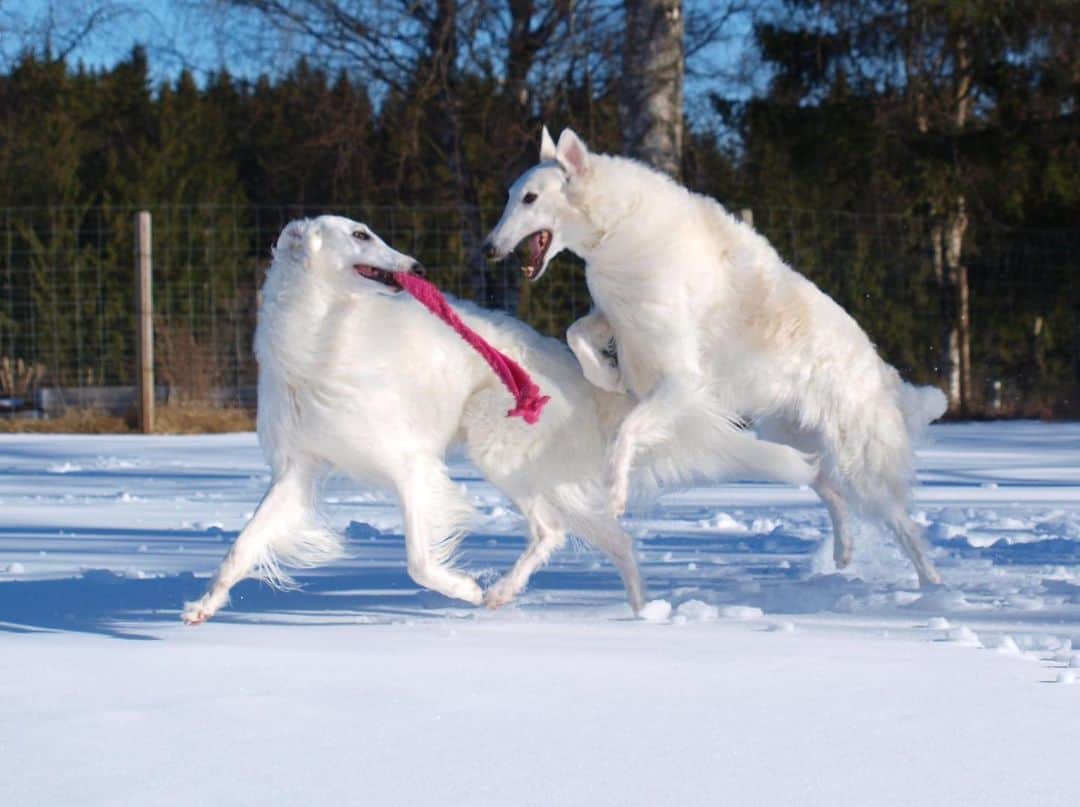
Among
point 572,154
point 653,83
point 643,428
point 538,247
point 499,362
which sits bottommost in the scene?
point 643,428

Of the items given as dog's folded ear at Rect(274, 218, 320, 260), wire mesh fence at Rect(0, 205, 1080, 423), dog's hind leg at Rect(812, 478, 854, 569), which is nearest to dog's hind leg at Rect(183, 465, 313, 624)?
dog's folded ear at Rect(274, 218, 320, 260)

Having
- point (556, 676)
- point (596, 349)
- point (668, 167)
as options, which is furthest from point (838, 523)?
point (668, 167)

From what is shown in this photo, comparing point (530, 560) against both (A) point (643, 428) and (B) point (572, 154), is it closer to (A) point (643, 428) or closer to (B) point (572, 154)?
(A) point (643, 428)

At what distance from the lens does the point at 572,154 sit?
4.62m

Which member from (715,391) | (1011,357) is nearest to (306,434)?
(715,391)

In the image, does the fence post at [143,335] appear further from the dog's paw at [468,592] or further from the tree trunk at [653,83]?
the dog's paw at [468,592]

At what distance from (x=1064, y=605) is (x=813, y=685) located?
1.43m

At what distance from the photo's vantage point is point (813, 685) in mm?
3070

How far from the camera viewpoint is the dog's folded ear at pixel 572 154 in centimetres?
459

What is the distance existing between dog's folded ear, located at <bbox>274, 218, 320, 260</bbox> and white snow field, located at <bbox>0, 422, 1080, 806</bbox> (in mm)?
769

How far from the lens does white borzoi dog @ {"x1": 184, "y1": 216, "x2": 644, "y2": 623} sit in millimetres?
4250

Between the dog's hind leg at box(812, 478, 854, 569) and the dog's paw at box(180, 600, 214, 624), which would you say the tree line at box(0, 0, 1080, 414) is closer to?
the dog's hind leg at box(812, 478, 854, 569)

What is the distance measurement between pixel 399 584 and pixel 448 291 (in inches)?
397

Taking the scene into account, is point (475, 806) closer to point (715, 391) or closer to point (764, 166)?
point (715, 391)
